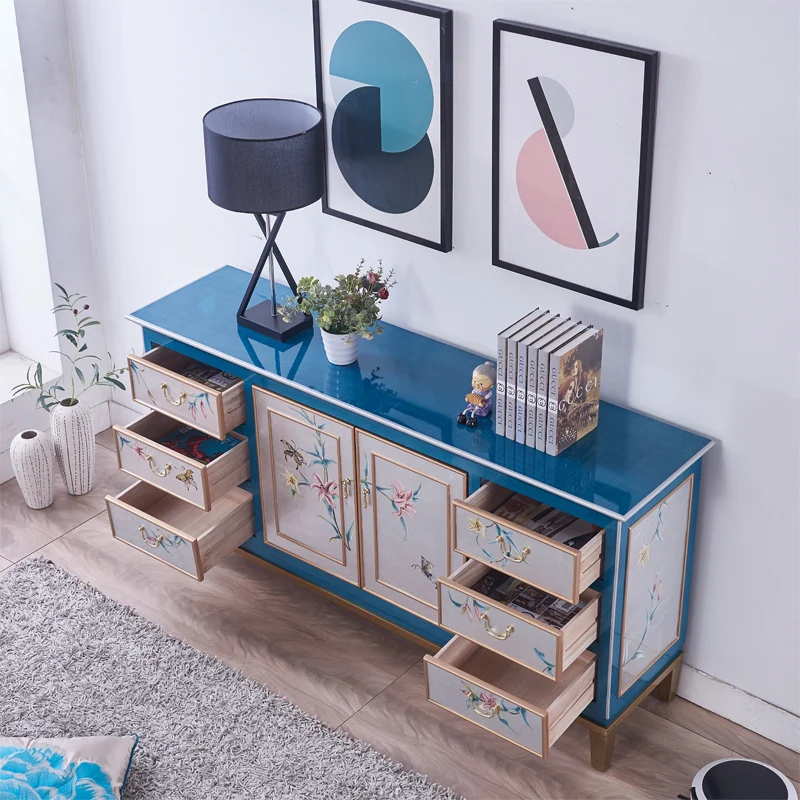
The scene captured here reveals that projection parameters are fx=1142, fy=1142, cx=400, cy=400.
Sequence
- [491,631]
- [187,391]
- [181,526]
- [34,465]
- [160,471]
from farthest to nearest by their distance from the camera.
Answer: [34,465] → [181,526] → [160,471] → [187,391] → [491,631]

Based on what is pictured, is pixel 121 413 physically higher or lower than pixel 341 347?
lower

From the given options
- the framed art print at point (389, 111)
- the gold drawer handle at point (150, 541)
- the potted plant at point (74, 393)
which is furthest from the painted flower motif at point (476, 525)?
the potted plant at point (74, 393)

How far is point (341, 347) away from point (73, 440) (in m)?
1.17

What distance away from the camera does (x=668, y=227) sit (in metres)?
2.32

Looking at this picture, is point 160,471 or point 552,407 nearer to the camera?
point 552,407

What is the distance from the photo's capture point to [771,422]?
2.34m

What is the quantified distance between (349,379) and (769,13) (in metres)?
1.20

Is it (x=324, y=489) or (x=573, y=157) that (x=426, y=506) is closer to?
(x=324, y=489)

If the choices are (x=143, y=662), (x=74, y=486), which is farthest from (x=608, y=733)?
(x=74, y=486)

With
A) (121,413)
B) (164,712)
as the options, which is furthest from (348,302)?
(121,413)

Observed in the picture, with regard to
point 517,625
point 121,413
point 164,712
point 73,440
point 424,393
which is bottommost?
point 164,712

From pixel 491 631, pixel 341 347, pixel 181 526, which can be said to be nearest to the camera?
pixel 491 631

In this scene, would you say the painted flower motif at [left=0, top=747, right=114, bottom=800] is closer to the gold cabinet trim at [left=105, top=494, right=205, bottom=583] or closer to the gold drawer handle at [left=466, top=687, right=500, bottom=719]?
the gold cabinet trim at [left=105, top=494, right=205, bottom=583]

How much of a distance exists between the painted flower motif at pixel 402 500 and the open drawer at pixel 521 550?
20 centimetres
